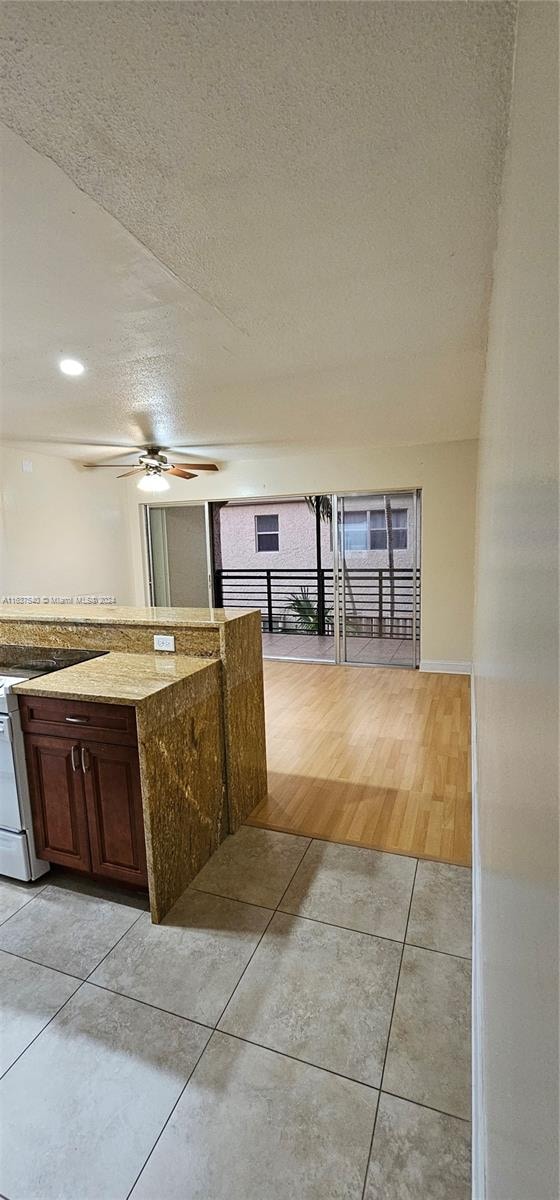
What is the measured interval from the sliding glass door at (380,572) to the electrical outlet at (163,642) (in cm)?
330

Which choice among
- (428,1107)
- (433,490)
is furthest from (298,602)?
(428,1107)

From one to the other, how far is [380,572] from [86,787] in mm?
4227

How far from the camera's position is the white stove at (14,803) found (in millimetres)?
2051

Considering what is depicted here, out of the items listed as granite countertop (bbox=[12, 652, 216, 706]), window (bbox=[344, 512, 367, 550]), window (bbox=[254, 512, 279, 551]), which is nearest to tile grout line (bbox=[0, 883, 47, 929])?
granite countertop (bbox=[12, 652, 216, 706])

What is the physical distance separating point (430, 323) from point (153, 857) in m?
2.39

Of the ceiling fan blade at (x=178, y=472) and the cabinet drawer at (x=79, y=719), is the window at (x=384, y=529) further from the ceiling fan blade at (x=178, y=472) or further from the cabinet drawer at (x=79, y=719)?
the cabinet drawer at (x=79, y=719)

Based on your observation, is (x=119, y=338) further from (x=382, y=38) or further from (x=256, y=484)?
(x=256, y=484)

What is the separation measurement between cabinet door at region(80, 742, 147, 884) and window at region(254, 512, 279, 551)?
6.14m

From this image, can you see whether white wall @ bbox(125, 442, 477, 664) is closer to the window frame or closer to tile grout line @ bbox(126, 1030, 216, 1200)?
the window frame

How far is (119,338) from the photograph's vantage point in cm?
216

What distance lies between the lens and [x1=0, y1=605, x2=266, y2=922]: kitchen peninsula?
190 cm

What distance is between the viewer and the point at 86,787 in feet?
6.56

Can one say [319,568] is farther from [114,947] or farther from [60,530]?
[114,947]

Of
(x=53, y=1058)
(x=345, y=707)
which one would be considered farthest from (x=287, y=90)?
(x=345, y=707)
